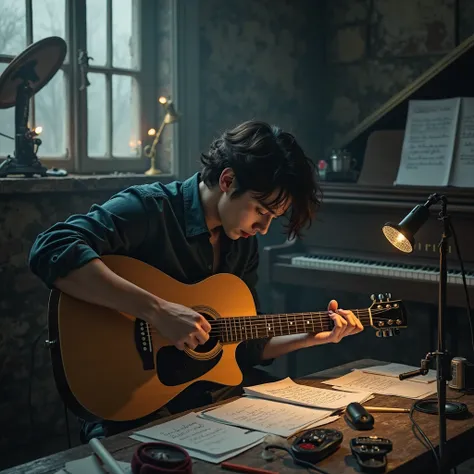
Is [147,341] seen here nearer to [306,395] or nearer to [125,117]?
[306,395]

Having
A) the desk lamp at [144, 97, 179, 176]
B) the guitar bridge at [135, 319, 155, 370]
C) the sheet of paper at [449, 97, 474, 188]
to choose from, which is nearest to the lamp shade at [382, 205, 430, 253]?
the guitar bridge at [135, 319, 155, 370]

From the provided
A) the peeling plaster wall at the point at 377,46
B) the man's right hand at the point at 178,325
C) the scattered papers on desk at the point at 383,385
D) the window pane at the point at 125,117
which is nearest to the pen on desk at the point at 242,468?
the man's right hand at the point at 178,325

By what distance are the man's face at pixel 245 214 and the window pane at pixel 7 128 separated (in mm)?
1338

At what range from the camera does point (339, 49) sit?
171 inches

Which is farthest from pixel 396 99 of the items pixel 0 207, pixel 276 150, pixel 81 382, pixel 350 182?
pixel 81 382

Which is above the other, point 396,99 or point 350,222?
point 396,99

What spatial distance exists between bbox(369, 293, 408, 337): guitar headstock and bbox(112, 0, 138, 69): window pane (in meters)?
1.93

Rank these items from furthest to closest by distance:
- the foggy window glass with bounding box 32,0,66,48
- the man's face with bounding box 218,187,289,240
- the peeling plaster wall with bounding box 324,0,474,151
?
the peeling plaster wall with bounding box 324,0,474,151 < the foggy window glass with bounding box 32,0,66,48 < the man's face with bounding box 218,187,289,240

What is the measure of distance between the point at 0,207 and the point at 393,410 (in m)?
1.75

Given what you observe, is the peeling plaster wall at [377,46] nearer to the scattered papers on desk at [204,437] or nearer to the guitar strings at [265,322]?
the guitar strings at [265,322]

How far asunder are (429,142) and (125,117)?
1386 mm

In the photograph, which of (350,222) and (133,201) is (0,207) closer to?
(133,201)

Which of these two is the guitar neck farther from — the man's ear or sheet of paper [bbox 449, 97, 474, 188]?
sheet of paper [bbox 449, 97, 474, 188]

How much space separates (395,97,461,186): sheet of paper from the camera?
3287mm
